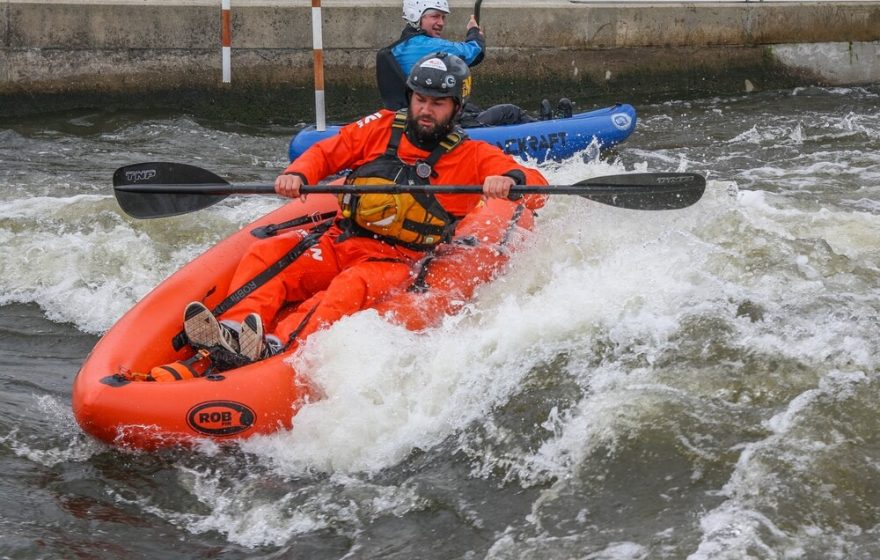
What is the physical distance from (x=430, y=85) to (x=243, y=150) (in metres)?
4.99

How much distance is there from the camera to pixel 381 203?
4895 millimetres

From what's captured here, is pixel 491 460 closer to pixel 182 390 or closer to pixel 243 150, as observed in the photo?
pixel 182 390

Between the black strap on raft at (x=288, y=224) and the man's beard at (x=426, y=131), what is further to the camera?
the black strap on raft at (x=288, y=224)

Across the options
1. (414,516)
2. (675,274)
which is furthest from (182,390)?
(675,274)

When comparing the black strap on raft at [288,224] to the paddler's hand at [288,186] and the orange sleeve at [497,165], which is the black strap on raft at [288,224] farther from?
the orange sleeve at [497,165]

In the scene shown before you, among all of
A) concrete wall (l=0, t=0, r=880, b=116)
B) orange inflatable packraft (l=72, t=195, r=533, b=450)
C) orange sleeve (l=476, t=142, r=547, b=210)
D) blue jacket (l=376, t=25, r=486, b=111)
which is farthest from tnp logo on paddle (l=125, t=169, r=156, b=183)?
concrete wall (l=0, t=0, r=880, b=116)

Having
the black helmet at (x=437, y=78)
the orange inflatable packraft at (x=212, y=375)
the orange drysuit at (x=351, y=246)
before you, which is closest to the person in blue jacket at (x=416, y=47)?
the orange inflatable packraft at (x=212, y=375)

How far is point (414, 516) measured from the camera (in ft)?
12.4

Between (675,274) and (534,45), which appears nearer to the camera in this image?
(675,274)

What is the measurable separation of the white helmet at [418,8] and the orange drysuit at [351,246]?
2.69 meters

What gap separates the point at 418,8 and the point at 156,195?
10.0 ft

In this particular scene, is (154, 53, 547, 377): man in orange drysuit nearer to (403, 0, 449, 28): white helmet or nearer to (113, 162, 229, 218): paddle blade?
(113, 162, 229, 218): paddle blade

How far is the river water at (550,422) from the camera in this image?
11.9 feet

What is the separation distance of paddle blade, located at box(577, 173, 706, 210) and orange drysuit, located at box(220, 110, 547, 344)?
1.02 ft
